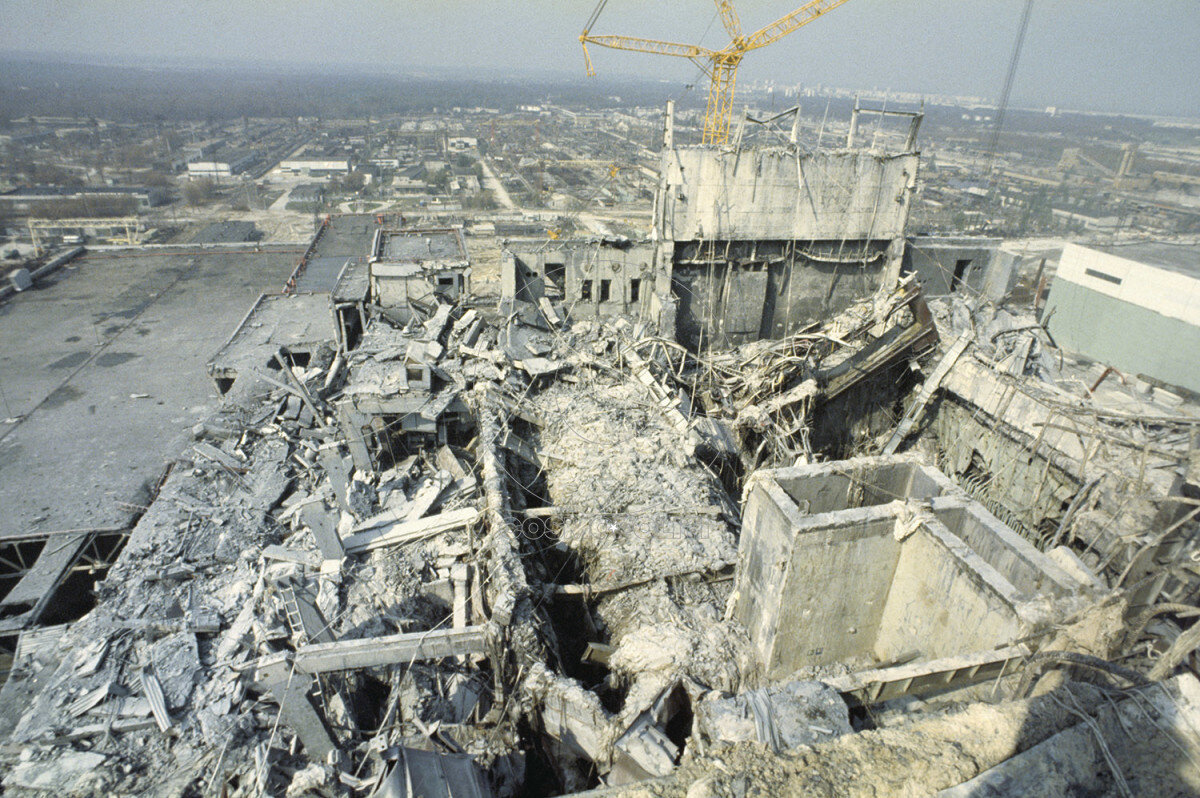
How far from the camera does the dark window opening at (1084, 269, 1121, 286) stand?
28797 mm

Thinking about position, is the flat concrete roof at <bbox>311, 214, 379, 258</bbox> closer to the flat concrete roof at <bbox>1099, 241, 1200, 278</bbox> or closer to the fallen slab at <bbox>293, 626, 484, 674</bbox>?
the fallen slab at <bbox>293, 626, 484, 674</bbox>

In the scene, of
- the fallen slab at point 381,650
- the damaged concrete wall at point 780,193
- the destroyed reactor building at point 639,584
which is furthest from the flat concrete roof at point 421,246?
the fallen slab at point 381,650

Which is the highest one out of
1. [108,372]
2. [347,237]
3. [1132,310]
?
[1132,310]

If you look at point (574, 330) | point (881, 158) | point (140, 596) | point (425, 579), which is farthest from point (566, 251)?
point (140, 596)

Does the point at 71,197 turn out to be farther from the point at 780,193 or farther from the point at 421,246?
the point at 780,193

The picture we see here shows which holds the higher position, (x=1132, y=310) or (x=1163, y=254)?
(x=1163, y=254)

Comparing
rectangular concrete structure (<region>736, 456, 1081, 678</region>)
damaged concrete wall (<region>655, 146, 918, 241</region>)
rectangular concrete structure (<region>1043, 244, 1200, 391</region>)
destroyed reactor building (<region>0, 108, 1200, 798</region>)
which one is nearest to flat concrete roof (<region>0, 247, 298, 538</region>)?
destroyed reactor building (<region>0, 108, 1200, 798</region>)

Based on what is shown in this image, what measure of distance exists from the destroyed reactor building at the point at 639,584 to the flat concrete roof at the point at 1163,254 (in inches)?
759

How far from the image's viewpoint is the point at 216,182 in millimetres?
73688

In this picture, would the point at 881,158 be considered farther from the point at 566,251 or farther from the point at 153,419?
the point at 153,419

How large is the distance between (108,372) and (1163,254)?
168 feet

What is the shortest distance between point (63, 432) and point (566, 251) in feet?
58.1

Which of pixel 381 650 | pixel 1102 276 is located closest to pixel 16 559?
pixel 381 650

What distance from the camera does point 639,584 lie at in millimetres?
9023
